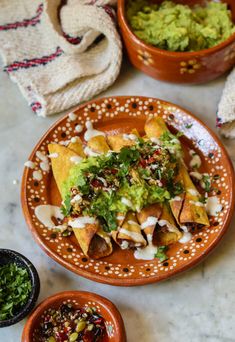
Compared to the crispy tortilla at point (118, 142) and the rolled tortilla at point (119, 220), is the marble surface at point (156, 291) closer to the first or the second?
the rolled tortilla at point (119, 220)

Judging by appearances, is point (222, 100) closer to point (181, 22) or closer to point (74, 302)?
point (181, 22)

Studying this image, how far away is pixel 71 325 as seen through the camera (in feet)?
6.79

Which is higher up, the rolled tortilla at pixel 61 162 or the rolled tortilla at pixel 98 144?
the rolled tortilla at pixel 98 144

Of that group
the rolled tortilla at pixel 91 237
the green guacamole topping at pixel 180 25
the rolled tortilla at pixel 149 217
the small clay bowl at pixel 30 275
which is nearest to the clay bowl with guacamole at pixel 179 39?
the green guacamole topping at pixel 180 25

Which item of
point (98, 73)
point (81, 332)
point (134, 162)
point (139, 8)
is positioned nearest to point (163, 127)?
point (134, 162)

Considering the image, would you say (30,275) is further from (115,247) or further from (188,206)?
(188,206)

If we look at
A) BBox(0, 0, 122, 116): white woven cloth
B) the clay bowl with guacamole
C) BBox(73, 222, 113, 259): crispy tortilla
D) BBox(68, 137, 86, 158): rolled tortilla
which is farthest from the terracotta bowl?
the clay bowl with guacamole

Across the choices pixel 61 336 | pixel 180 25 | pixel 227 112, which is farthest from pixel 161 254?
pixel 180 25

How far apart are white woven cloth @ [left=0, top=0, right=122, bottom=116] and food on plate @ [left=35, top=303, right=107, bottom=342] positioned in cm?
80

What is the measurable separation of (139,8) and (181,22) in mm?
218

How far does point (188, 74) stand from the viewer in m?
2.45

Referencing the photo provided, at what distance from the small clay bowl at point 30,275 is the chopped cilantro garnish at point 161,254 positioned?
0.41 m

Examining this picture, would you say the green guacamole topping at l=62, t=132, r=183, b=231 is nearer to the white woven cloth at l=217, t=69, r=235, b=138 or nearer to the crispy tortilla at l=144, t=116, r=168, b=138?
the crispy tortilla at l=144, t=116, r=168, b=138

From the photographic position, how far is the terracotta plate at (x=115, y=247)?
2.12 meters
